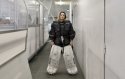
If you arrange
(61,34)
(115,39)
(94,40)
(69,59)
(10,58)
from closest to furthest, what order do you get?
(115,39)
(10,58)
(94,40)
(69,59)
(61,34)

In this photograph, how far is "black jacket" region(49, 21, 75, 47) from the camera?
179 inches

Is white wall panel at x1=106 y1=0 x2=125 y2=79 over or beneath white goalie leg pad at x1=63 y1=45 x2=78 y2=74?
over

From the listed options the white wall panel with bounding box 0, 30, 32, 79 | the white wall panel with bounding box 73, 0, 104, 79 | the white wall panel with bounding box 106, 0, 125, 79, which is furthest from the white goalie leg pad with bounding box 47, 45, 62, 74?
the white wall panel with bounding box 106, 0, 125, 79

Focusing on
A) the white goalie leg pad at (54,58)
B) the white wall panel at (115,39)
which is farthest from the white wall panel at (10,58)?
the white goalie leg pad at (54,58)

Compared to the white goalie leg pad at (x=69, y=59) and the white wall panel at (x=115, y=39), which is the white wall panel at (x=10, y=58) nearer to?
the white wall panel at (x=115, y=39)

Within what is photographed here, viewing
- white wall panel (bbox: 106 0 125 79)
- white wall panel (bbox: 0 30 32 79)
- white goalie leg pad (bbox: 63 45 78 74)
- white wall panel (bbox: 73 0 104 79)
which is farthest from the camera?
white goalie leg pad (bbox: 63 45 78 74)

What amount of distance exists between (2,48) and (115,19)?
101 centimetres

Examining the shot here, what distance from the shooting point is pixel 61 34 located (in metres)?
4.61

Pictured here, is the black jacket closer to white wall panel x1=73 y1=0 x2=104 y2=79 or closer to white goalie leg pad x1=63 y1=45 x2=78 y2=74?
white goalie leg pad x1=63 y1=45 x2=78 y2=74

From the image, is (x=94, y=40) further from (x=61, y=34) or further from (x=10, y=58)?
(x=61, y=34)

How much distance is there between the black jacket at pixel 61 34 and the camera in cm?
456

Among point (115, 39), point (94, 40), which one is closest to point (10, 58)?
point (115, 39)

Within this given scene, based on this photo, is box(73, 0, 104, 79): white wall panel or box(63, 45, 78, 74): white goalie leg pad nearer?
box(73, 0, 104, 79): white wall panel

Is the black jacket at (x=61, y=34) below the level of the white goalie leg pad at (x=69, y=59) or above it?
above
